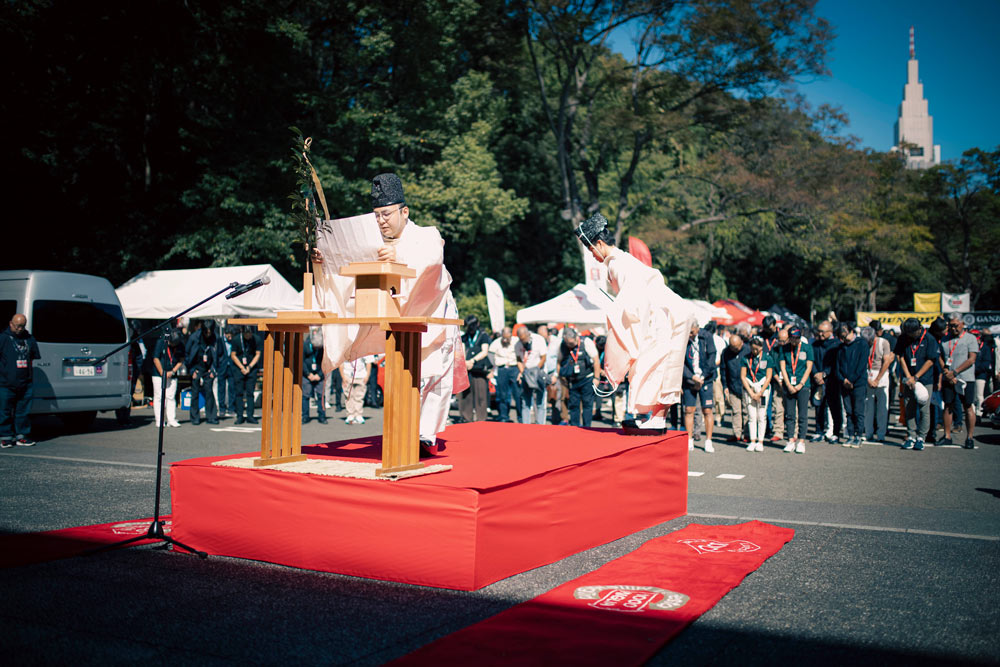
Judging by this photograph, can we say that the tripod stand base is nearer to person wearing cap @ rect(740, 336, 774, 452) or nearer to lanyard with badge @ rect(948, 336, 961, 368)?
person wearing cap @ rect(740, 336, 774, 452)

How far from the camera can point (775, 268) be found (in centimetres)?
4166

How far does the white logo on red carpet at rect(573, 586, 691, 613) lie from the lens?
12.8ft

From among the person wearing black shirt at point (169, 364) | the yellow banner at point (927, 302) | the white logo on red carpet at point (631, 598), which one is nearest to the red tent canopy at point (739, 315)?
the yellow banner at point (927, 302)

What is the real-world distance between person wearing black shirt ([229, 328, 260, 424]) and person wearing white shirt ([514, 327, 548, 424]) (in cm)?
466

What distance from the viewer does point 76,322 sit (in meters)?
11.6

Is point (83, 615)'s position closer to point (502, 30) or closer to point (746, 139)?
point (502, 30)

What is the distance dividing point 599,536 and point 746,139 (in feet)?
92.2

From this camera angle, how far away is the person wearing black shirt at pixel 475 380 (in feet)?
43.5

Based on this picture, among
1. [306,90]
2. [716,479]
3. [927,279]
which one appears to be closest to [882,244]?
[927,279]

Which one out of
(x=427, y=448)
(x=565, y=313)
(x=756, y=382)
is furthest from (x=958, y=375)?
(x=427, y=448)

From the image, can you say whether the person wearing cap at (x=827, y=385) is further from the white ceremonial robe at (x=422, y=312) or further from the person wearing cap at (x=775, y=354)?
the white ceremonial robe at (x=422, y=312)

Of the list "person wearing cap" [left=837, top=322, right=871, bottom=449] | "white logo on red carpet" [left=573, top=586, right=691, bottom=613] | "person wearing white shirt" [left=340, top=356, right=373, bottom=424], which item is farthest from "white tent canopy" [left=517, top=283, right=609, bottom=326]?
"white logo on red carpet" [left=573, top=586, right=691, bottom=613]

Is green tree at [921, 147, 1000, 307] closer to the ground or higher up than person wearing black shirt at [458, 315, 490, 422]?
higher up

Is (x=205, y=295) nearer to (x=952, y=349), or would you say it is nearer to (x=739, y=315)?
(x=952, y=349)
